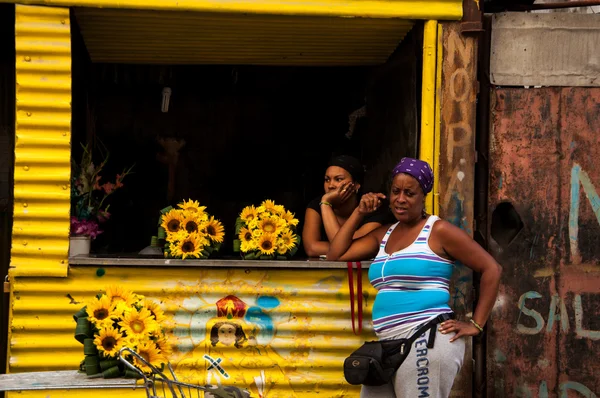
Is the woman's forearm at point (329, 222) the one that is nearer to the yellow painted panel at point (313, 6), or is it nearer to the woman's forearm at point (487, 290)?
the woman's forearm at point (487, 290)

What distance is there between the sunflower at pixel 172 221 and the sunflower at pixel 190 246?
0.11 metres

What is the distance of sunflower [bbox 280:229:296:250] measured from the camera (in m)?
6.15

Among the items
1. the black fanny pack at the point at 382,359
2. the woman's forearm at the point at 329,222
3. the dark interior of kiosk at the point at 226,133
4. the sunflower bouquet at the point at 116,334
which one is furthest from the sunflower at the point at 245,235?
the dark interior of kiosk at the point at 226,133

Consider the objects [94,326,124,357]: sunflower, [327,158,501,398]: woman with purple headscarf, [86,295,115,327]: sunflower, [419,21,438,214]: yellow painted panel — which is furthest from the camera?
[419,21,438,214]: yellow painted panel

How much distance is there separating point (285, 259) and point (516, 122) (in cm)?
208

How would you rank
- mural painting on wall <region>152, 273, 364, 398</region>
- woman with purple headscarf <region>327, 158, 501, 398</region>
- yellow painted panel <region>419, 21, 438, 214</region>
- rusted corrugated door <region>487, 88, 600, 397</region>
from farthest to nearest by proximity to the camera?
rusted corrugated door <region>487, 88, 600, 397</region> → yellow painted panel <region>419, 21, 438, 214</region> → mural painting on wall <region>152, 273, 364, 398</region> → woman with purple headscarf <region>327, 158, 501, 398</region>

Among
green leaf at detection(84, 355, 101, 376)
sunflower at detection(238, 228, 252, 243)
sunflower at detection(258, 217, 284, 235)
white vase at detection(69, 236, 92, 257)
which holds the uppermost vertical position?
sunflower at detection(258, 217, 284, 235)

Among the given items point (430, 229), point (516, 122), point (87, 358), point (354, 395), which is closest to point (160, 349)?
point (87, 358)

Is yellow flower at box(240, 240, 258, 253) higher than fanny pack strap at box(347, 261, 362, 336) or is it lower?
higher

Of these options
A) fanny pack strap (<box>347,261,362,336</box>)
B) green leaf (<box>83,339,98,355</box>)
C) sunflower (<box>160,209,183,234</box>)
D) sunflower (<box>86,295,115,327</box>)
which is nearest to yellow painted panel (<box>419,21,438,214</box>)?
fanny pack strap (<box>347,261,362,336</box>)

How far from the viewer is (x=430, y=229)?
4789 mm

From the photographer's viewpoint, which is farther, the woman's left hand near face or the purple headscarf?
the purple headscarf

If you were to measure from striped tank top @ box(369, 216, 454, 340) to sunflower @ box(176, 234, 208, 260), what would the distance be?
5.74ft

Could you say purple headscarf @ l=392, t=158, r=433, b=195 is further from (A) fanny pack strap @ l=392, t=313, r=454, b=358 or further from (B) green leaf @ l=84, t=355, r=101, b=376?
(B) green leaf @ l=84, t=355, r=101, b=376
